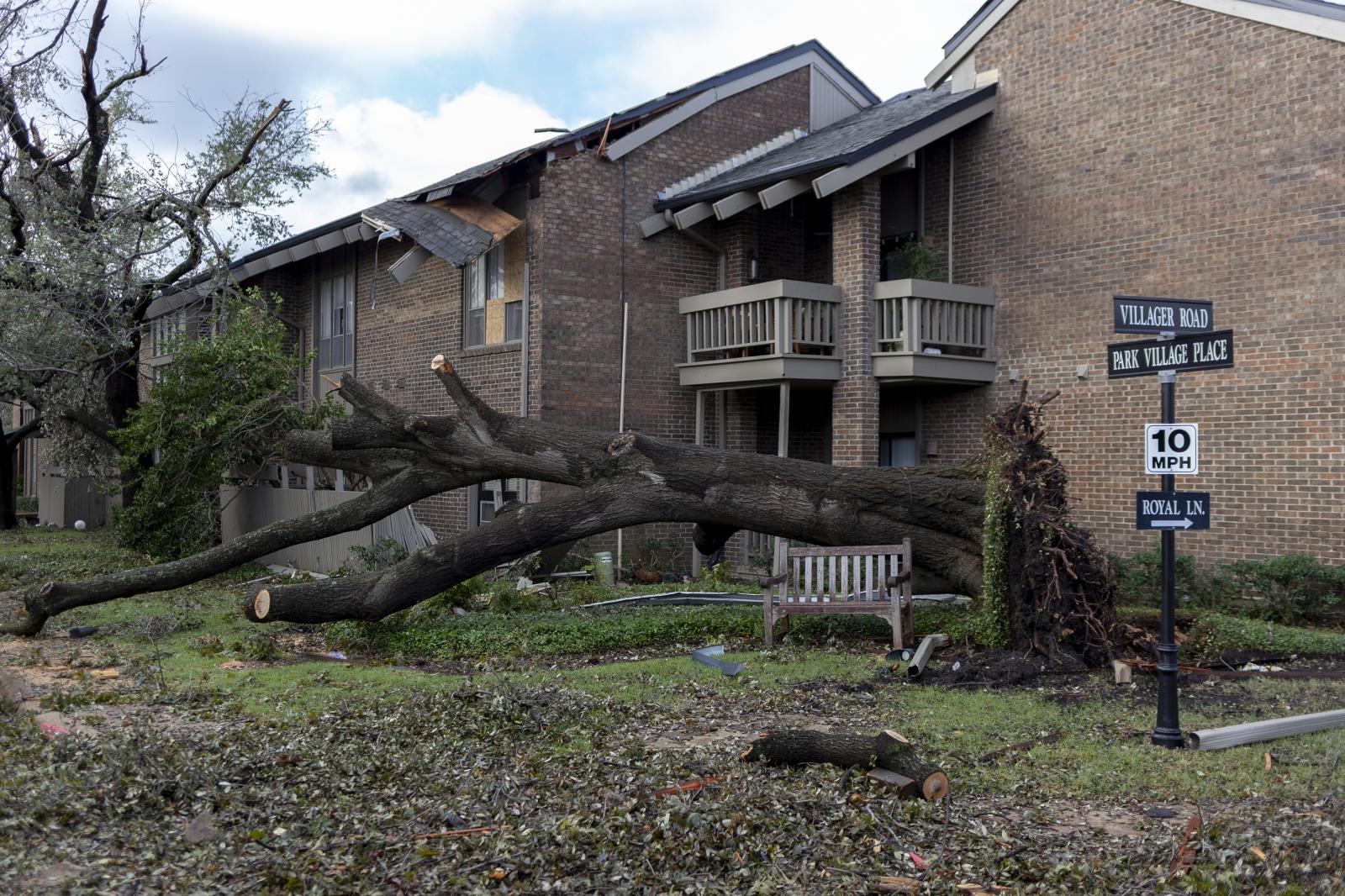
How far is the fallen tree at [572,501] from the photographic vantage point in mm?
11320

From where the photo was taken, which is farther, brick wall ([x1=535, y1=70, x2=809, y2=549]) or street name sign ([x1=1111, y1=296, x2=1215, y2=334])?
brick wall ([x1=535, y1=70, x2=809, y2=549])

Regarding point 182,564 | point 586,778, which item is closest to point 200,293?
point 182,564

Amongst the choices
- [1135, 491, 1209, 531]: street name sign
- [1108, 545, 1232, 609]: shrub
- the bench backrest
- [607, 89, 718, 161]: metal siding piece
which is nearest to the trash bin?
the bench backrest

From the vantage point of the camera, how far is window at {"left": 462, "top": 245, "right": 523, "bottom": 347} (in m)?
18.3

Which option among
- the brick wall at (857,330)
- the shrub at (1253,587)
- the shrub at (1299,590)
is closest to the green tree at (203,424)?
the brick wall at (857,330)

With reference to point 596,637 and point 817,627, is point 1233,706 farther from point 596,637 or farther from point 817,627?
point 596,637

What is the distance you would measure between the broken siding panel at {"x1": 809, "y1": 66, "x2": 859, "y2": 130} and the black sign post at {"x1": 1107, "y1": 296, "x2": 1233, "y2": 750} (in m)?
14.1

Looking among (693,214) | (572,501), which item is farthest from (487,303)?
(572,501)

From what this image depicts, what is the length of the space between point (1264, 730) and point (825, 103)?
1581 centimetres

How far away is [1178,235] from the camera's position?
1433 centimetres

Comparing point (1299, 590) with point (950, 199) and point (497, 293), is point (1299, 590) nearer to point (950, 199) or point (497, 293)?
point (950, 199)

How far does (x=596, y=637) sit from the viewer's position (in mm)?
11031

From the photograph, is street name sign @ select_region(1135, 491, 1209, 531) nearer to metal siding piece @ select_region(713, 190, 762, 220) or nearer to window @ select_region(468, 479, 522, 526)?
metal siding piece @ select_region(713, 190, 762, 220)

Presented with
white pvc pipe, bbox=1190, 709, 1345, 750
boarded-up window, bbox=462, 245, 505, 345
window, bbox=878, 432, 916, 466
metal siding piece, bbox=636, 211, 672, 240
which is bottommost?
white pvc pipe, bbox=1190, 709, 1345, 750
